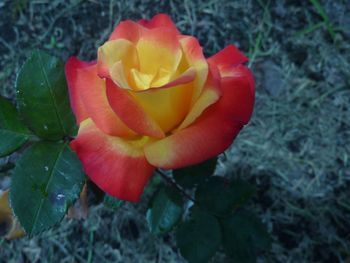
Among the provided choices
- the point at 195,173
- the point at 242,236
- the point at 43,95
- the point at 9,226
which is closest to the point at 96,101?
the point at 43,95

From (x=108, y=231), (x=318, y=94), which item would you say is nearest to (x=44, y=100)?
(x=108, y=231)

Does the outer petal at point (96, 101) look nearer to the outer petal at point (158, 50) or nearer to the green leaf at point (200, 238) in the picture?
the outer petal at point (158, 50)

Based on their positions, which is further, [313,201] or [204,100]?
[313,201]

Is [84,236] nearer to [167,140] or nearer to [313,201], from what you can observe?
[313,201]

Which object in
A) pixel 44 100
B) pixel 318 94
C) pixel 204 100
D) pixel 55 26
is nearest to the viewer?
pixel 204 100

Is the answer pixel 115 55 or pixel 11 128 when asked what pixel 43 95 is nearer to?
pixel 11 128

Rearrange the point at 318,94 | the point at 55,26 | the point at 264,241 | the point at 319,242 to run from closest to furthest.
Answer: the point at 264,241 → the point at 319,242 → the point at 318,94 → the point at 55,26

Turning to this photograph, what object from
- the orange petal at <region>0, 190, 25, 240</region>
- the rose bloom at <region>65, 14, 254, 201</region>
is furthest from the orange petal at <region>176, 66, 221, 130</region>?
the orange petal at <region>0, 190, 25, 240</region>
